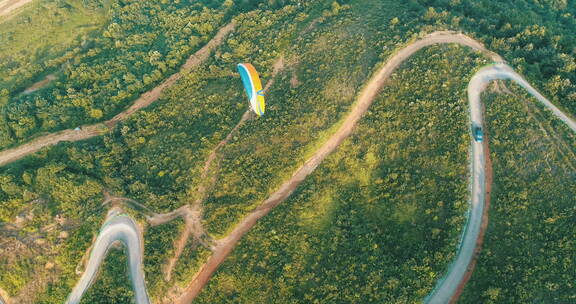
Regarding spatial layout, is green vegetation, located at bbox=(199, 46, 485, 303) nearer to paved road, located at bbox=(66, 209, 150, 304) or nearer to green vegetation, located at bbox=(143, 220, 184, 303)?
green vegetation, located at bbox=(143, 220, 184, 303)

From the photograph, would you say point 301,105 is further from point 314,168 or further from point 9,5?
point 9,5

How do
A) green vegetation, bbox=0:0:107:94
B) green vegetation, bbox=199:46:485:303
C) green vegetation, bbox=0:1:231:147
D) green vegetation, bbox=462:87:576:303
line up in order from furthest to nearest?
green vegetation, bbox=0:0:107:94 < green vegetation, bbox=0:1:231:147 < green vegetation, bbox=199:46:485:303 < green vegetation, bbox=462:87:576:303

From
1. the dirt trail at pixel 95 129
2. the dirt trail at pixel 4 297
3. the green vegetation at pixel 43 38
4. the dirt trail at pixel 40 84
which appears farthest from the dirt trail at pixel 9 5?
the dirt trail at pixel 4 297

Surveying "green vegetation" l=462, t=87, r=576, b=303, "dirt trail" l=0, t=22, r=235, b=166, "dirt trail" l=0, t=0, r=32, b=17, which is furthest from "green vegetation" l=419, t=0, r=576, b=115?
"dirt trail" l=0, t=0, r=32, b=17

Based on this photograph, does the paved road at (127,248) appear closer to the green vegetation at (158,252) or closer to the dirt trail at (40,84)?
the green vegetation at (158,252)

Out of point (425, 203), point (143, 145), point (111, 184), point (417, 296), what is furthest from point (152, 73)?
point (417, 296)

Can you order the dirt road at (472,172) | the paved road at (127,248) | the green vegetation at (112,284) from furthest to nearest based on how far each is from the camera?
the paved road at (127,248) < the green vegetation at (112,284) < the dirt road at (472,172)

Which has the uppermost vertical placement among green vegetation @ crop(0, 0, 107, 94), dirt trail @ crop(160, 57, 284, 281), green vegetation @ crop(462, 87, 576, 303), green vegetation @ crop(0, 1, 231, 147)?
green vegetation @ crop(0, 0, 107, 94)
